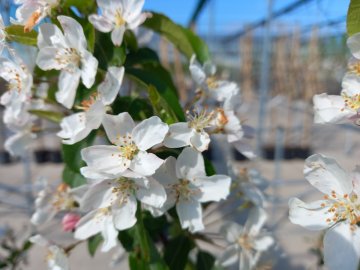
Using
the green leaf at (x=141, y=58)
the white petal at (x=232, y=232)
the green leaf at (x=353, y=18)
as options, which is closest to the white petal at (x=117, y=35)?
the green leaf at (x=141, y=58)

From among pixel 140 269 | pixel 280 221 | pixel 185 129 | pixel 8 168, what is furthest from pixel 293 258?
pixel 8 168

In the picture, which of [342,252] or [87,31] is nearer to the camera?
[342,252]

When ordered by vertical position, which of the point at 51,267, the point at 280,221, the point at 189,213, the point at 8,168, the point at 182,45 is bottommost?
the point at 8,168

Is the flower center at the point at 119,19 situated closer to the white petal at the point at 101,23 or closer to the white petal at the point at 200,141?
the white petal at the point at 101,23

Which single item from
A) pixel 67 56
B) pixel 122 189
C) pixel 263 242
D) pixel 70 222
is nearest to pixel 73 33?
pixel 67 56

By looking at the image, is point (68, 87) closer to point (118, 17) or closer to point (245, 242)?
point (118, 17)

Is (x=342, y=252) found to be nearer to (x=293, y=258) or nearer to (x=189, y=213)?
(x=189, y=213)

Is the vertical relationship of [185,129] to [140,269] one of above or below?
above
